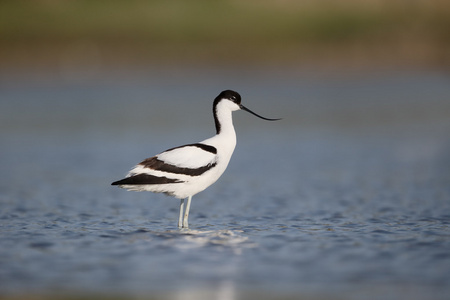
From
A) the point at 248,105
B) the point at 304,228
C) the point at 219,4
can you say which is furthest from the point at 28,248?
the point at 219,4

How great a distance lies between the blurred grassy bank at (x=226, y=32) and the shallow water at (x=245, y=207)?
9.59m

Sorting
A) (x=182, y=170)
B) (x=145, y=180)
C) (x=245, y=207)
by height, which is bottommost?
(x=245, y=207)

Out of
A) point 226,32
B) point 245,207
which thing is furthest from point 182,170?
point 226,32

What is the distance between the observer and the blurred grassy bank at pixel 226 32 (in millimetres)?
32062

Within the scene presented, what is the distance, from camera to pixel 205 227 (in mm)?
8719

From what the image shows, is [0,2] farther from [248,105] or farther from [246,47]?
[248,105]

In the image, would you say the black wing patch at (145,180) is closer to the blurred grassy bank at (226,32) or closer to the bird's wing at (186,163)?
the bird's wing at (186,163)

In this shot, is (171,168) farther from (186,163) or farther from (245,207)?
(245,207)

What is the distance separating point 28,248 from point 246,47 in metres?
27.1

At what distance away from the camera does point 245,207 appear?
1023cm

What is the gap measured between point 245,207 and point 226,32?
26296 mm

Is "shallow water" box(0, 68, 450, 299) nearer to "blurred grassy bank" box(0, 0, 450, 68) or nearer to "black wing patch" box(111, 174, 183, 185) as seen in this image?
"black wing patch" box(111, 174, 183, 185)

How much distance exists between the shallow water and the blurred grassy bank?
9587 millimetres

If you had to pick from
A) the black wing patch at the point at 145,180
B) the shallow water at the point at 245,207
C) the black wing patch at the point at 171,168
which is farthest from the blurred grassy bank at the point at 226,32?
the black wing patch at the point at 145,180
